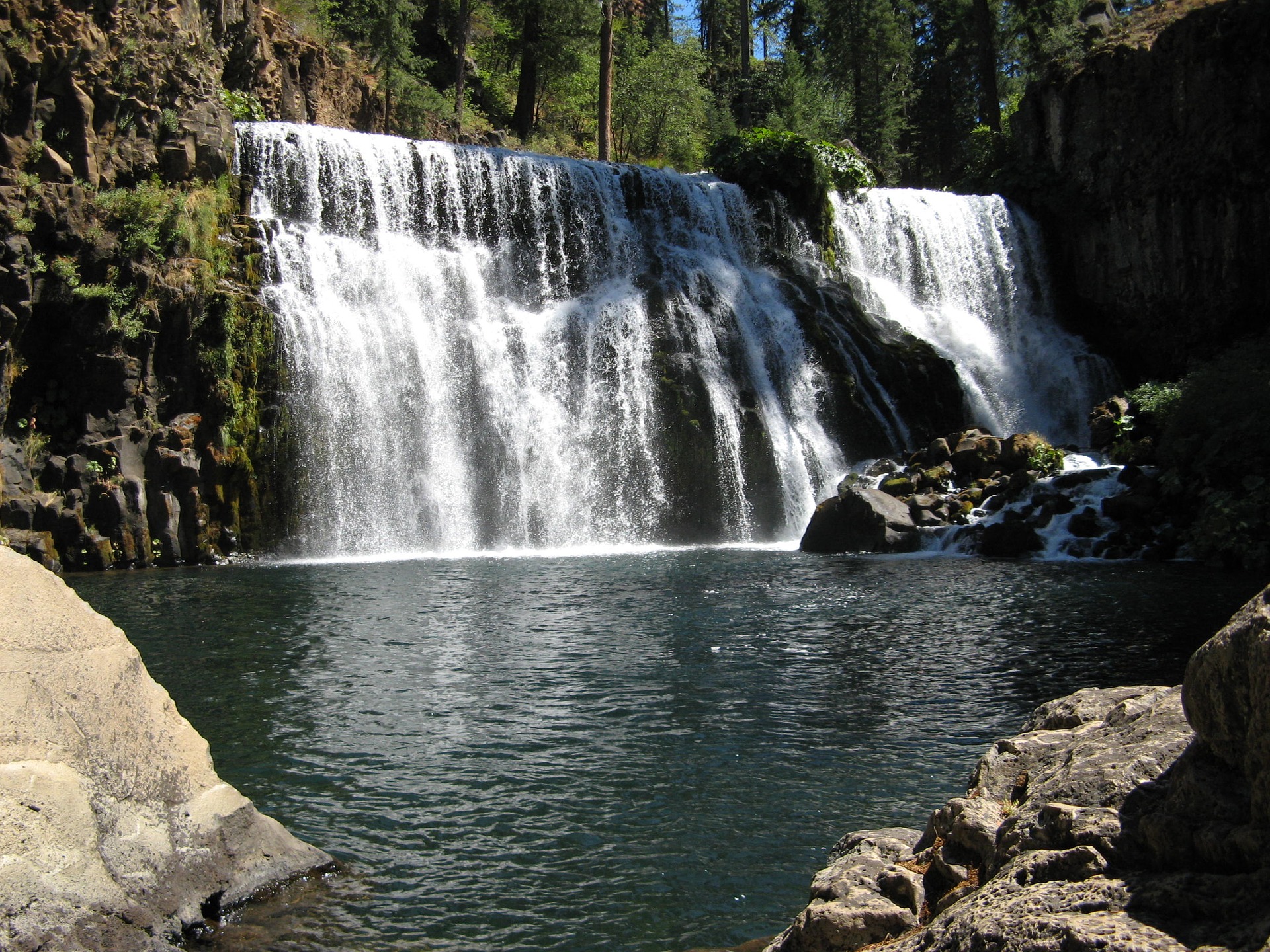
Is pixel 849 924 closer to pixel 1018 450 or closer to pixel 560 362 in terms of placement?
pixel 1018 450

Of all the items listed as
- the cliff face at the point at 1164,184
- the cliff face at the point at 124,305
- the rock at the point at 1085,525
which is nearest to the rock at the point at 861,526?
the rock at the point at 1085,525

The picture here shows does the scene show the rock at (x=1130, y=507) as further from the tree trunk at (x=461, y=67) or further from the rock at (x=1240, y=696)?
the tree trunk at (x=461, y=67)

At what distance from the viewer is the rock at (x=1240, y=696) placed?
2.56 m

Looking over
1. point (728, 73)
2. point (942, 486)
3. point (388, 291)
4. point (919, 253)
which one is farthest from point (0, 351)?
point (728, 73)

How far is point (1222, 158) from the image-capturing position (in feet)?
86.3

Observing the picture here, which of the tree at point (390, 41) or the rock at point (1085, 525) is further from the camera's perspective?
the tree at point (390, 41)

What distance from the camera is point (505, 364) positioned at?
23219mm

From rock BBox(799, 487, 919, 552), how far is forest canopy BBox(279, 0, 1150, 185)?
17397 mm

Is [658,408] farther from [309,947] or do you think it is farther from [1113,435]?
[309,947]

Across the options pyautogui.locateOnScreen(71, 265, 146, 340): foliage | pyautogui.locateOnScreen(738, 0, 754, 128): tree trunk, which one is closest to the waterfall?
pyautogui.locateOnScreen(738, 0, 754, 128): tree trunk

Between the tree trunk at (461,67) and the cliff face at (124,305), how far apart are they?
43.8 ft

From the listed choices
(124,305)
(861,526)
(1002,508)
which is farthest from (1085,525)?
(124,305)

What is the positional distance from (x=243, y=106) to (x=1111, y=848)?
2567 cm

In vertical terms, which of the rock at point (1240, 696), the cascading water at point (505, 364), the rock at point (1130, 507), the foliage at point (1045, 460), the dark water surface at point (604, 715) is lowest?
the dark water surface at point (604, 715)
